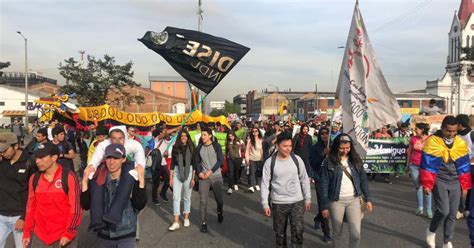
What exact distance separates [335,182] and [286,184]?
56 cm

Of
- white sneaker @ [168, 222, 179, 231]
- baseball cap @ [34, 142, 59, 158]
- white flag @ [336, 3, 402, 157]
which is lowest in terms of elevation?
white sneaker @ [168, 222, 179, 231]

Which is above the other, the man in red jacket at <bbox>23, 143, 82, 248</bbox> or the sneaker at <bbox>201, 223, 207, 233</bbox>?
the man in red jacket at <bbox>23, 143, 82, 248</bbox>

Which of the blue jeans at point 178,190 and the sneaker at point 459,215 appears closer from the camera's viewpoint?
the blue jeans at point 178,190

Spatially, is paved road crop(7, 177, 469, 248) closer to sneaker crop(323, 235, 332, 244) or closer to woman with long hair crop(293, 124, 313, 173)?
sneaker crop(323, 235, 332, 244)

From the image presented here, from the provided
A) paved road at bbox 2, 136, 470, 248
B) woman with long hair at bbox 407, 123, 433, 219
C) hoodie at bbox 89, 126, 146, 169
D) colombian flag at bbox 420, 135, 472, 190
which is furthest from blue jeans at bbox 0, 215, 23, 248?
woman with long hair at bbox 407, 123, 433, 219

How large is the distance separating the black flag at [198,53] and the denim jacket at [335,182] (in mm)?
2182

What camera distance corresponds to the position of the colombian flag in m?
4.74

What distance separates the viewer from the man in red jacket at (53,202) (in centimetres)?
334

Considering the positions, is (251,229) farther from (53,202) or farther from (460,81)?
(460,81)

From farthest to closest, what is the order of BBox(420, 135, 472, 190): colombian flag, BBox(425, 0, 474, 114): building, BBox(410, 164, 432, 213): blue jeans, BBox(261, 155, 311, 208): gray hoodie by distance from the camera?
1. BBox(425, 0, 474, 114): building
2. BBox(410, 164, 432, 213): blue jeans
3. BBox(420, 135, 472, 190): colombian flag
4. BBox(261, 155, 311, 208): gray hoodie

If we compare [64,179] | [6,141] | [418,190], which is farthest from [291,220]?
[418,190]

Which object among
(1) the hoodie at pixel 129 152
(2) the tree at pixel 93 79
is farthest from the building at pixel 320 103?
(1) the hoodie at pixel 129 152

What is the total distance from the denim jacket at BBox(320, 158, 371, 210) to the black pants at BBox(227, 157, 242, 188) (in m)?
5.29

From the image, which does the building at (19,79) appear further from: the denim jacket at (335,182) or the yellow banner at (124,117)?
the denim jacket at (335,182)
